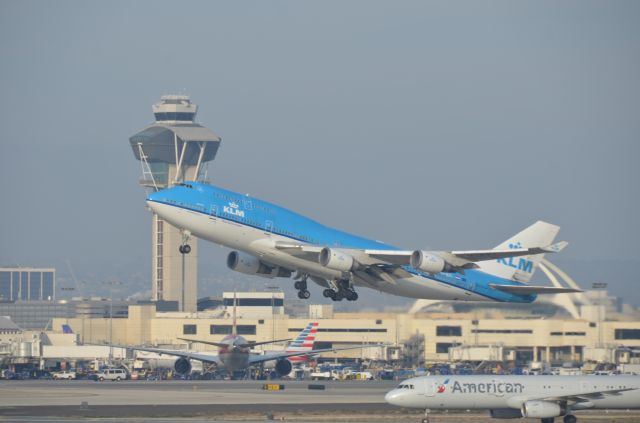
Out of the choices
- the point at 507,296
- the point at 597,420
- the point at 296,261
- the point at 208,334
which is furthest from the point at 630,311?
the point at 208,334

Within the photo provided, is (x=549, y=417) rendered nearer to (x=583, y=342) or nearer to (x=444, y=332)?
(x=583, y=342)

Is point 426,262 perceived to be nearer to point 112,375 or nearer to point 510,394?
point 510,394

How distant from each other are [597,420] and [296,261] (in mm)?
20215

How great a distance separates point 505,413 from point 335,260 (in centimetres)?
1349

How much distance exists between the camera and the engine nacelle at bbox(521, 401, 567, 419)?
7100 cm

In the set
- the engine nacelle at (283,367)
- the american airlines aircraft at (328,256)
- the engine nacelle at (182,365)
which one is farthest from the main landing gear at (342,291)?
the engine nacelle at (182,365)

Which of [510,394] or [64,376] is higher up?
[510,394]

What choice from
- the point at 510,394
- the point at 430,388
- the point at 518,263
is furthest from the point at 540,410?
the point at 518,263

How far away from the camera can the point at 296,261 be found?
78312mm

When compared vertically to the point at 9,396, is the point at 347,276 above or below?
above

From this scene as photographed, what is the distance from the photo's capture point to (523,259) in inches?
3479

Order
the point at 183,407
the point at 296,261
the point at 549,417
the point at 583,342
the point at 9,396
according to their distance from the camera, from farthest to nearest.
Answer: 1. the point at 583,342
2. the point at 9,396
3. the point at 183,407
4. the point at 296,261
5. the point at 549,417

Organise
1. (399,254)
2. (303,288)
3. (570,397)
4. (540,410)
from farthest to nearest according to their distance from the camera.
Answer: (303,288), (399,254), (570,397), (540,410)

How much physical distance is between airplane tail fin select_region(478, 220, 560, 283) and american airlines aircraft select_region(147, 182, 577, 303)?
95 millimetres
